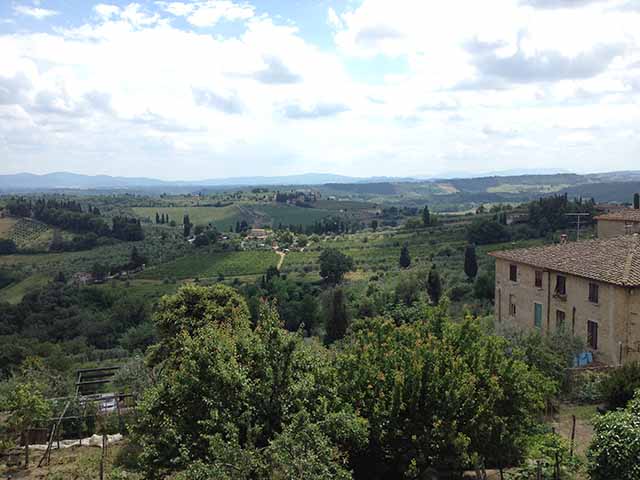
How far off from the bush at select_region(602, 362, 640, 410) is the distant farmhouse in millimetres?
5529

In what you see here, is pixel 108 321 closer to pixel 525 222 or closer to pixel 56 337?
Answer: pixel 56 337

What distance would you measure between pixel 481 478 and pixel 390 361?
3547mm

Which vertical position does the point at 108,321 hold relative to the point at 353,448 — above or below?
below

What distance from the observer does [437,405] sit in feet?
40.5

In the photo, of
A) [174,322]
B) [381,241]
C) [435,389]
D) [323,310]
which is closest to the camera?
[435,389]

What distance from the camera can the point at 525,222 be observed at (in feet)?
310

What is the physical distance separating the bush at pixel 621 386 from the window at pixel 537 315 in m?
10.8

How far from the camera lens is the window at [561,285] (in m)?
27.7

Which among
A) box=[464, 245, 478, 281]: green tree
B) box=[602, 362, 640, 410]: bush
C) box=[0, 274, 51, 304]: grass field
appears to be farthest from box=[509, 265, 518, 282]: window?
box=[0, 274, 51, 304]: grass field

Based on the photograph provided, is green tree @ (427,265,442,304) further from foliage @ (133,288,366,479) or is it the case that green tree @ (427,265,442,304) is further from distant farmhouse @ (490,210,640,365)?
foliage @ (133,288,366,479)

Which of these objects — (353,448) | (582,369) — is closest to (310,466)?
(353,448)

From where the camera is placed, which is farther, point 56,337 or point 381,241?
point 381,241

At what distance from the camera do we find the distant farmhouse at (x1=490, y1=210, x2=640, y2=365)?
79.1 feet

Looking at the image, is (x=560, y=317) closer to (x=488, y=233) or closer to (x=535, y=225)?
(x=488, y=233)
